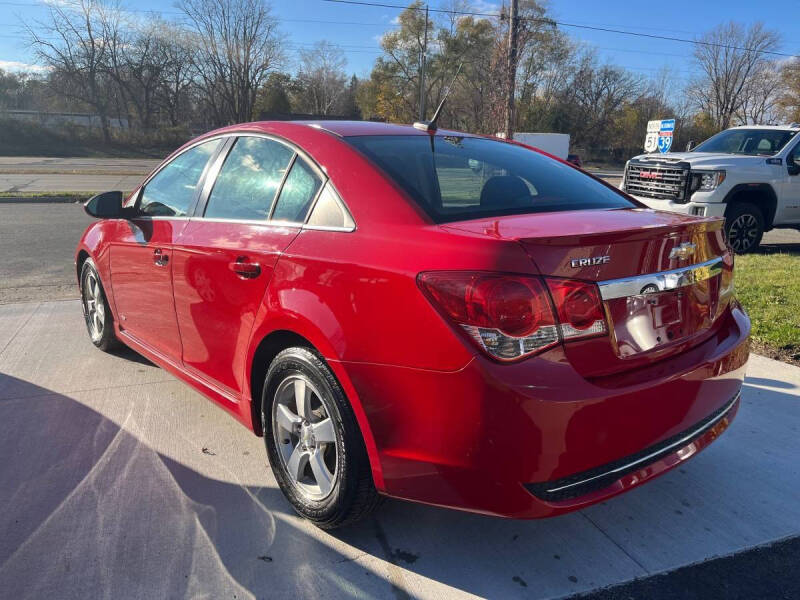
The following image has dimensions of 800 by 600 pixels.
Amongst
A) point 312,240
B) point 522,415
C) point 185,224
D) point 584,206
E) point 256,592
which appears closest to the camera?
point 522,415

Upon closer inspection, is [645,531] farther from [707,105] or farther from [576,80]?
[707,105]

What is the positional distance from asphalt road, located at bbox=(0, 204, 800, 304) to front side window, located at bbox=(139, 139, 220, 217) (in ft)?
10.2

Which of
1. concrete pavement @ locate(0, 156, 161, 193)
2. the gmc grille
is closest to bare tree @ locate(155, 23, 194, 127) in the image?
concrete pavement @ locate(0, 156, 161, 193)

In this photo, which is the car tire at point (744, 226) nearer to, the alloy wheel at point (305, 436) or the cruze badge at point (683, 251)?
the cruze badge at point (683, 251)

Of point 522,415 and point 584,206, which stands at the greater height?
point 584,206

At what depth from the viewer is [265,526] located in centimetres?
257

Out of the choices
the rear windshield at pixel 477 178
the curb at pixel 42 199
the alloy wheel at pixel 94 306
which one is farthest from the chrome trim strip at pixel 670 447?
the curb at pixel 42 199

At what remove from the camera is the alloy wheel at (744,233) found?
9023 millimetres

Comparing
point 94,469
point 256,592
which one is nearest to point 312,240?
point 256,592

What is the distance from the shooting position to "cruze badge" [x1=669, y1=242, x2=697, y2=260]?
220cm

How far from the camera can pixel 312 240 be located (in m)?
2.43

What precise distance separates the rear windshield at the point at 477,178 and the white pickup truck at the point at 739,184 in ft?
20.9

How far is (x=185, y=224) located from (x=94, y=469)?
4.36 feet

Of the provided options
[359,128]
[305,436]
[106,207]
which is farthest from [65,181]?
[305,436]
